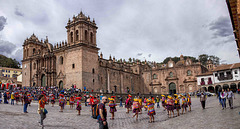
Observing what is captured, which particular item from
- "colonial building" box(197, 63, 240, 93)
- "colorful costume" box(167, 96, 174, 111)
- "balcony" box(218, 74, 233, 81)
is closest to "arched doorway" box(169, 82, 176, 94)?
"colonial building" box(197, 63, 240, 93)

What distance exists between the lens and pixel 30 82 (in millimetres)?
44812

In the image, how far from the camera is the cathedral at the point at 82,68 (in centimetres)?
3750

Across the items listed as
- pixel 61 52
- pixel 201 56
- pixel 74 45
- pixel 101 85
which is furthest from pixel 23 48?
pixel 201 56

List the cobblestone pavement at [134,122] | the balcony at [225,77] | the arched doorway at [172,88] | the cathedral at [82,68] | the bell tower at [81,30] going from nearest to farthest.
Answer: the cobblestone pavement at [134,122] → the cathedral at [82,68] → the bell tower at [81,30] → the balcony at [225,77] → the arched doorway at [172,88]

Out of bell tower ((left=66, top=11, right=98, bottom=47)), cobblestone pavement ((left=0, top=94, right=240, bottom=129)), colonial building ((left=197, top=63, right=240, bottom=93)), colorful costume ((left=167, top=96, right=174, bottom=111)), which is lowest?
cobblestone pavement ((left=0, top=94, right=240, bottom=129))

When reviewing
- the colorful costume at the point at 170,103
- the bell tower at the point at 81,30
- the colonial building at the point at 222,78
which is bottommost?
the colorful costume at the point at 170,103

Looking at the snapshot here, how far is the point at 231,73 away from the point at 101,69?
92.7 feet

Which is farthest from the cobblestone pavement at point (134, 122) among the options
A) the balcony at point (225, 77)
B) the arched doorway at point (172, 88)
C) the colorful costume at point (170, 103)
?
the arched doorway at point (172, 88)

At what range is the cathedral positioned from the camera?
1476 inches

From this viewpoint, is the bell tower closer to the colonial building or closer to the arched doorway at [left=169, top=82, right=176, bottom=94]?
the arched doorway at [left=169, top=82, right=176, bottom=94]

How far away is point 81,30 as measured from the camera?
3797 centimetres

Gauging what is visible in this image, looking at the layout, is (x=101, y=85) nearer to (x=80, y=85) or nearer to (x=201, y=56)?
(x=80, y=85)

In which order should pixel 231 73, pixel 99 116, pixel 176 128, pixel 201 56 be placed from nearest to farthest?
pixel 99 116
pixel 176 128
pixel 231 73
pixel 201 56

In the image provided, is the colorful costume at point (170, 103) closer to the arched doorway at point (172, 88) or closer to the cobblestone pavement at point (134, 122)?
the cobblestone pavement at point (134, 122)
